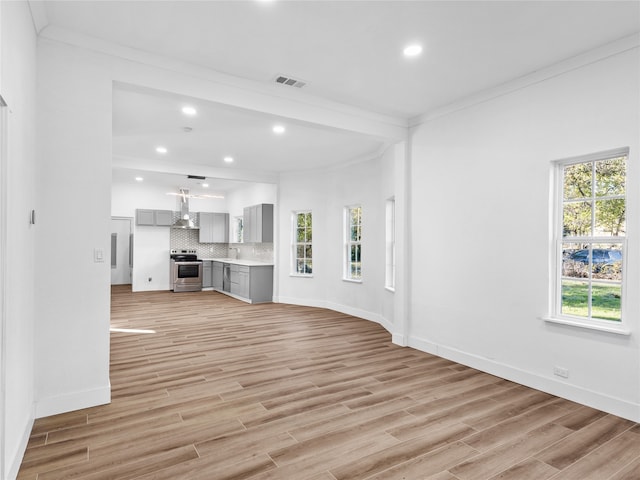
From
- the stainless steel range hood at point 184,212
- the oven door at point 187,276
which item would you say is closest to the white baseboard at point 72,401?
the oven door at point 187,276

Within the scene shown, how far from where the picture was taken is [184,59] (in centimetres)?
345

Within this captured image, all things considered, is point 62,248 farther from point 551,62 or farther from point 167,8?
point 551,62

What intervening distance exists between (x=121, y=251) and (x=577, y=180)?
11281mm

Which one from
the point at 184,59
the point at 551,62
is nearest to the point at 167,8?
the point at 184,59

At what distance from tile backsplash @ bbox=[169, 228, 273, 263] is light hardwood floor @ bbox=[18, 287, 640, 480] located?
5672 mm

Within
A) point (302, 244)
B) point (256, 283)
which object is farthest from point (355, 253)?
point (256, 283)

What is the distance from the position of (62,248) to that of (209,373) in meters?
1.85

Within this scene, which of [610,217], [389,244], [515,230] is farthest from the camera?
[389,244]

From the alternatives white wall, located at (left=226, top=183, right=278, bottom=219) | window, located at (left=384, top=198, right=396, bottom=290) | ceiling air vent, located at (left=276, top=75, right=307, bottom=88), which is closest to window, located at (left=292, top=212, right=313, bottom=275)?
white wall, located at (left=226, top=183, right=278, bottom=219)

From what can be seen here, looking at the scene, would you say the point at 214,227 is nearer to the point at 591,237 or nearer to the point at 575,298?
the point at 575,298

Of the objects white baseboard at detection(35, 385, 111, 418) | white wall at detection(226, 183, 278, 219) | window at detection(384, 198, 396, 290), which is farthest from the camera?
white wall at detection(226, 183, 278, 219)

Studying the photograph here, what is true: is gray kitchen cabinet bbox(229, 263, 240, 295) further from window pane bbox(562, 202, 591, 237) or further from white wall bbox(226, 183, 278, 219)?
window pane bbox(562, 202, 591, 237)

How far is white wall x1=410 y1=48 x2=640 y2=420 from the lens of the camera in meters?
3.10

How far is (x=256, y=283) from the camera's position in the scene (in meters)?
8.59
